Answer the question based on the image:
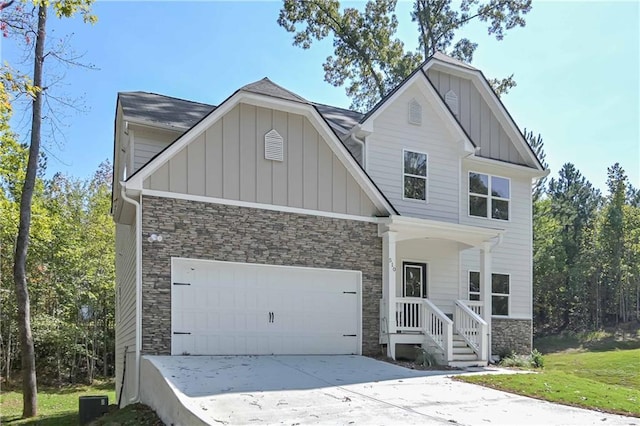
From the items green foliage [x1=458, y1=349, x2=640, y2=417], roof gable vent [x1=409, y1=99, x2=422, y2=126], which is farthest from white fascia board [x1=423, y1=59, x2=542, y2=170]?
green foliage [x1=458, y1=349, x2=640, y2=417]

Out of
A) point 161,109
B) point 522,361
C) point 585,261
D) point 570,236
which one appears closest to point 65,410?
point 161,109

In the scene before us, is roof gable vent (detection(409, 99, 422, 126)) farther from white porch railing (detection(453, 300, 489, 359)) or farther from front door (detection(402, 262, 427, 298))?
white porch railing (detection(453, 300, 489, 359))

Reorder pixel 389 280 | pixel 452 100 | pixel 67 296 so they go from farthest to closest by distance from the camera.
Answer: pixel 67 296 → pixel 452 100 → pixel 389 280

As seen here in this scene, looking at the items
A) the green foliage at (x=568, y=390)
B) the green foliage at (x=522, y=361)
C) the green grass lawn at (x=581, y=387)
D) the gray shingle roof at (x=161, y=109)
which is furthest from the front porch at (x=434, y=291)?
the gray shingle roof at (x=161, y=109)

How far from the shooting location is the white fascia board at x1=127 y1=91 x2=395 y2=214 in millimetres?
10625

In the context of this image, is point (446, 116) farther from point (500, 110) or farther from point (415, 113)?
point (500, 110)

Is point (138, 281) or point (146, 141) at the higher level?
point (146, 141)

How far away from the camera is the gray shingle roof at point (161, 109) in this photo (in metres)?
12.9

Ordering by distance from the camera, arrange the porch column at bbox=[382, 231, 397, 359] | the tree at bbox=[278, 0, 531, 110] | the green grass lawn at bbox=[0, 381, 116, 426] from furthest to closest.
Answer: the tree at bbox=[278, 0, 531, 110], the green grass lawn at bbox=[0, 381, 116, 426], the porch column at bbox=[382, 231, 397, 359]

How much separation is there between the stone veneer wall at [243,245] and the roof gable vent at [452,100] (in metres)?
5.95

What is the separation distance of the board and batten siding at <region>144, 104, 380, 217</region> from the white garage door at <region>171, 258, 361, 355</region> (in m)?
1.47

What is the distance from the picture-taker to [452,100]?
677 inches

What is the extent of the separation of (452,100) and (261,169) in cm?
792

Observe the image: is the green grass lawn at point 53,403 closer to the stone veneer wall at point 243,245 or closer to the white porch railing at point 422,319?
the stone veneer wall at point 243,245
